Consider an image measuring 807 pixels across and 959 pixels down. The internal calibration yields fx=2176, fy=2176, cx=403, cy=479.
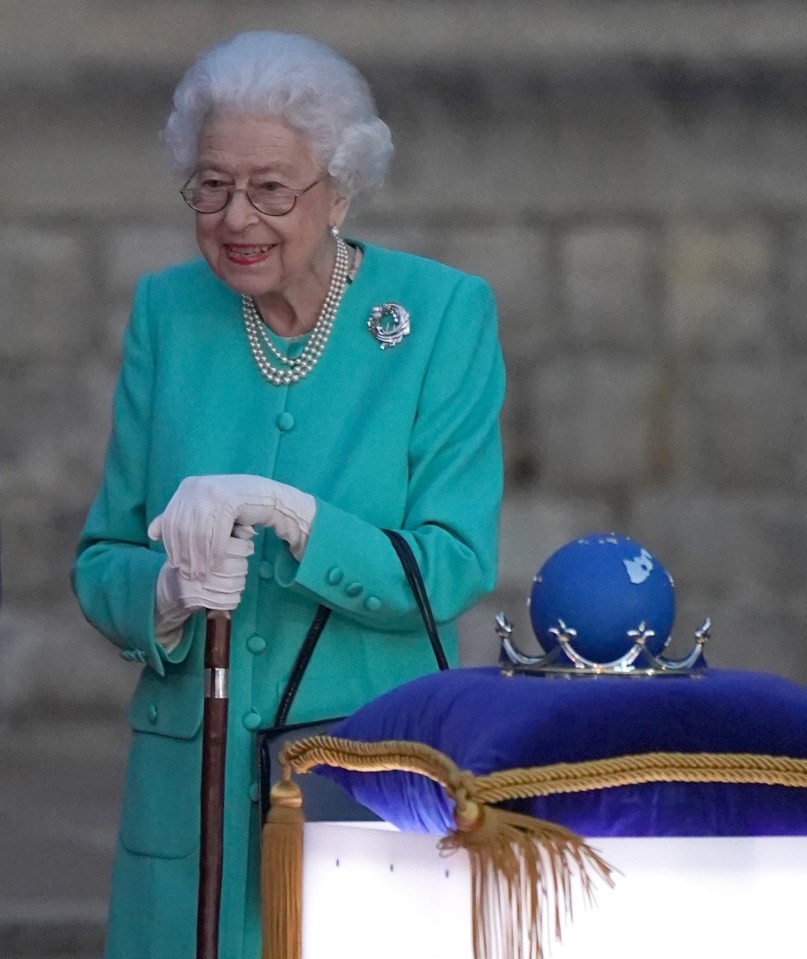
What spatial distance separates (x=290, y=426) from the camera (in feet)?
8.71

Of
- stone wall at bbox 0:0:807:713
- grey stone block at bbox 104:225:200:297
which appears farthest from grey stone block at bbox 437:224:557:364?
grey stone block at bbox 104:225:200:297

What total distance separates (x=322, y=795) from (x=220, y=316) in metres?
0.69

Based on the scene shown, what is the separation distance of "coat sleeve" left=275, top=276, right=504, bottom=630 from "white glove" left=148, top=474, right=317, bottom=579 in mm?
80

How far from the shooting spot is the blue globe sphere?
1975mm

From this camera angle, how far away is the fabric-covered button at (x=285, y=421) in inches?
105

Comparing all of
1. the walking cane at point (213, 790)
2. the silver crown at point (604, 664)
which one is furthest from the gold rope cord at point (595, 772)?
the walking cane at point (213, 790)

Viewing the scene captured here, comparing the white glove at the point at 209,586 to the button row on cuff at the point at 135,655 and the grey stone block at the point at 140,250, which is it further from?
the grey stone block at the point at 140,250

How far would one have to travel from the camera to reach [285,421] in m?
2.66

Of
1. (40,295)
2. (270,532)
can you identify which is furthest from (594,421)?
(270,532)

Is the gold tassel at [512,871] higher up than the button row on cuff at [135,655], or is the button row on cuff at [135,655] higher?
the button row on cuff at [135,655]

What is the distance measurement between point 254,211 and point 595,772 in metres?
1.03

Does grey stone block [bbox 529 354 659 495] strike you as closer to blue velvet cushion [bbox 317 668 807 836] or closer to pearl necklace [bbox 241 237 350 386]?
pearl necklace [bbox 241 237 350 386]

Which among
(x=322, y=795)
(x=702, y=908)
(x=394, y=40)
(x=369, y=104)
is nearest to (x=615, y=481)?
(x=394, y=40)

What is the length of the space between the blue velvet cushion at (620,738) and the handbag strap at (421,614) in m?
0.57
